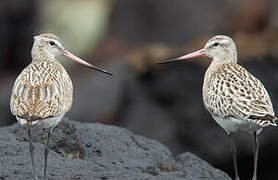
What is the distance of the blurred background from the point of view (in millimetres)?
19891

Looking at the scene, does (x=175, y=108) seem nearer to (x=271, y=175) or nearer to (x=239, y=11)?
(x=271, y=175)

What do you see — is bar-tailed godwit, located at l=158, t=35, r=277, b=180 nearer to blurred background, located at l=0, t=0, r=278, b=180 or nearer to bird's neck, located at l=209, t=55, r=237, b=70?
bird's neck, located at l=209, t=55, r=237, b=70

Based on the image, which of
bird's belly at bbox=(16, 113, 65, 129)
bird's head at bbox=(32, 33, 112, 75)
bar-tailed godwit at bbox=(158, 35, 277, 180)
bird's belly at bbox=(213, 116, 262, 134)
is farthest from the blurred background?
bird's belly at bbox=(16, 113, 65, 129)

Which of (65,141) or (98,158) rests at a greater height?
(65,141)

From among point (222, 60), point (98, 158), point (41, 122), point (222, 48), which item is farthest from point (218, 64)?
point (41, 122)

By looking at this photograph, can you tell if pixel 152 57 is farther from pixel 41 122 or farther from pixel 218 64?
pixel 41 122

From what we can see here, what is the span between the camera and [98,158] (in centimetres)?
1291

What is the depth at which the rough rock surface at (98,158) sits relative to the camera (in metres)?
11.8

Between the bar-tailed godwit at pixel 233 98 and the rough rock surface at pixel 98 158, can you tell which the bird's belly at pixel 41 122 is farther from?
the bar-tailed godwit at pixel 233 98

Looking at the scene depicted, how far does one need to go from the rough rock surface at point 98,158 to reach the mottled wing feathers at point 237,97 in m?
1.04

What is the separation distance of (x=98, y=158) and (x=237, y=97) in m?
2.11

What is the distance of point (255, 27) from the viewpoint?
95.2 ft

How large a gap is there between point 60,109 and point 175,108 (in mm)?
9318

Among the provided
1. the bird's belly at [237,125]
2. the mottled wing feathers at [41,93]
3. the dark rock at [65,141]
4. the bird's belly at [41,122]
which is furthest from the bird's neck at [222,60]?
the bird's belly at [41,122]
